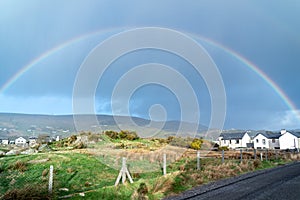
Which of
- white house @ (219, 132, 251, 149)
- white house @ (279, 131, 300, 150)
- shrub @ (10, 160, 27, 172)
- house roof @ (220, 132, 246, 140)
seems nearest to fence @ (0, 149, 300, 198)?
shrub @ (10, 160, 27, 172)

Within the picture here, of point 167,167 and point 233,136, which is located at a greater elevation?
point 233,136

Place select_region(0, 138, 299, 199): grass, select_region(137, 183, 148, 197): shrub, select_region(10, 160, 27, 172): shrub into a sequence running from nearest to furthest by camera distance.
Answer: select_region(0, 138, 299, 199): grass → select_region(137, 183, 148, 197): shrub → select_region(10, 160, 27, 172): shrub

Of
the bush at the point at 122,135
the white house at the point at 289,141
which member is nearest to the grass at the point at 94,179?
the bush at the point at 122,135

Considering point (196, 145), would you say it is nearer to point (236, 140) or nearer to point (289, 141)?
point (289, 141)

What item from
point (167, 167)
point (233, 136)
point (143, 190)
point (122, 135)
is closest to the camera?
point (143, 190)

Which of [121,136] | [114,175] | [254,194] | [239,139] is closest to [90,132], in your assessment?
[121,136]

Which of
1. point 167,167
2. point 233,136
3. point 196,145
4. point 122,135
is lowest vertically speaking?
point 167,167

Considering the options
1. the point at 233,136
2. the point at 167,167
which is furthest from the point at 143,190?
the point at 233,136

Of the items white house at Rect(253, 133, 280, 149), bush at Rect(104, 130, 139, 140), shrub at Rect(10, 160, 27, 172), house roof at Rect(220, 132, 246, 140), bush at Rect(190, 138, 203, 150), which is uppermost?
house roof at Rect(220, 132, 246, 140)

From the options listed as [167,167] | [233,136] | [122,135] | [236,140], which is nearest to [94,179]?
[167,167]

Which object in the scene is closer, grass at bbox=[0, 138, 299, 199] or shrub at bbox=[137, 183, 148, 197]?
grass at bbox=[0, 138, 299, 199]

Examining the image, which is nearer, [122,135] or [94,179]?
[94,179]

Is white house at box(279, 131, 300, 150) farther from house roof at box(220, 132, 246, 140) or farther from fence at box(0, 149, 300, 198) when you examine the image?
fence at box(0, 149, 300, 198)

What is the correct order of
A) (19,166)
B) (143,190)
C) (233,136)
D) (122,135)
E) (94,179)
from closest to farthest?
(143,190)
(94,179)
(19,166)
(122,135)
(233,136)
